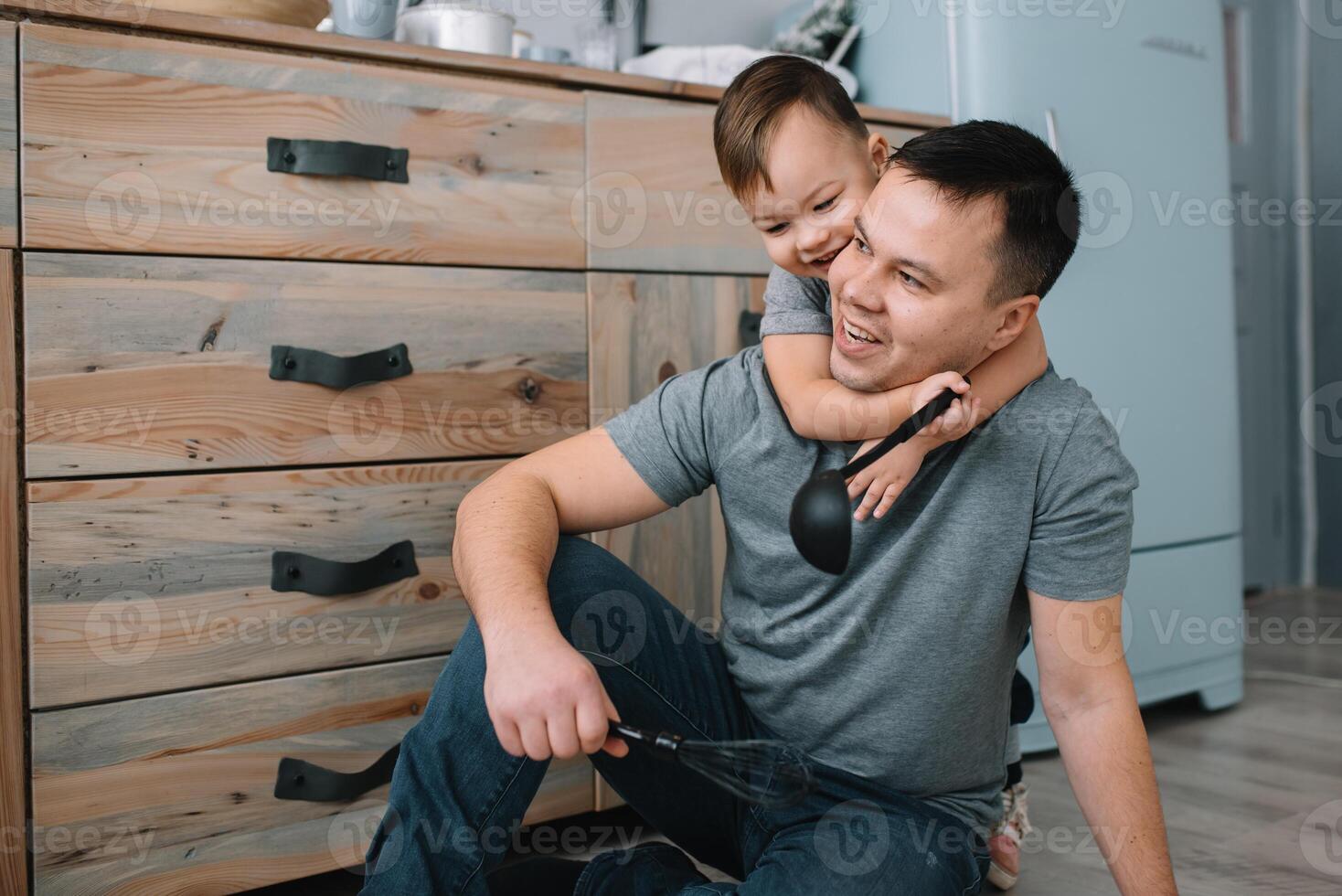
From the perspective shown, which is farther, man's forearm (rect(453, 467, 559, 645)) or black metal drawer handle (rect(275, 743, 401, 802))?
black metal drawer handle (rect(275, 743, 401, 802))

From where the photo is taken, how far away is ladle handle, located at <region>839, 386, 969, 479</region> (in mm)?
796

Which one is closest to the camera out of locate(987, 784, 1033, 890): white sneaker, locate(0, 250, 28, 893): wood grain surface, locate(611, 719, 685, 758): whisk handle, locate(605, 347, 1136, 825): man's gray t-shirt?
locate(611, 719, 685, 758): whisk handle

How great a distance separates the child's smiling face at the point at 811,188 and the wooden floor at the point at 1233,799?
0.79 m

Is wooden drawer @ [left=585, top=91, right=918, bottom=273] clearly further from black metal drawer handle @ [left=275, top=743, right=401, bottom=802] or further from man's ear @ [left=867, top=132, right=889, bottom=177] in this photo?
black metal drawer handle @ [left=275, top=743, right=401, bottom=802]

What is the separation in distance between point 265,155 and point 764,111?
1.77ft

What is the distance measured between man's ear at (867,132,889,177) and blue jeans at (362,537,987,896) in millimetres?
526

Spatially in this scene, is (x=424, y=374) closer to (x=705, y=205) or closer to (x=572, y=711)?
(x=705, y=205)

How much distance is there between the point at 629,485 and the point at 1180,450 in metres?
1.24

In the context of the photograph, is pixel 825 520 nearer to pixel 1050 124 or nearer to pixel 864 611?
pixel 864 611

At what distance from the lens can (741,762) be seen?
2.68 ft

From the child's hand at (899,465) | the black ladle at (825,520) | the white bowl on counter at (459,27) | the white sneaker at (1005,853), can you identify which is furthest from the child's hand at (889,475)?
the white bowl on counter at (459,27)

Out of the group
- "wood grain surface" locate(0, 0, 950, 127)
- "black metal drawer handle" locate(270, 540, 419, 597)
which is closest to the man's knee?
"black metal drawer handle" locate(270, 540, 419, 597)

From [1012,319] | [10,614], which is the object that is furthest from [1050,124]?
[10,614]

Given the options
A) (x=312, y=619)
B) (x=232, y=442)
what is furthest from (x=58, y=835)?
(x=232, y=442)
